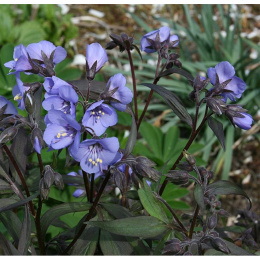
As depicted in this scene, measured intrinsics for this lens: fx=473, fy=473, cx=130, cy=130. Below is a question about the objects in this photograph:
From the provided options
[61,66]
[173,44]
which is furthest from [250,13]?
[173,44]

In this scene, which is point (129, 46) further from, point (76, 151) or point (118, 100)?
point (76, 151)

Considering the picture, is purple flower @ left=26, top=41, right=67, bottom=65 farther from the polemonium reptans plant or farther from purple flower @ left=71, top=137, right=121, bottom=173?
purple flower @ left=71, top=137, right=121, bottom=173

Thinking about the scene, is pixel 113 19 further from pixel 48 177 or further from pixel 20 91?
pixel 48 177

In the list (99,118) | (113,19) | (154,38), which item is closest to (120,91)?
(99,118)

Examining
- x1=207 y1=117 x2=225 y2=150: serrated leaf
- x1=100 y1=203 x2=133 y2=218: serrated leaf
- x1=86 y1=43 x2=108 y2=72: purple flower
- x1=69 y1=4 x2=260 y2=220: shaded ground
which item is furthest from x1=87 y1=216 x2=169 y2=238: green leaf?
x1=69 y1=4 x2=260 y2=220: shaded ground

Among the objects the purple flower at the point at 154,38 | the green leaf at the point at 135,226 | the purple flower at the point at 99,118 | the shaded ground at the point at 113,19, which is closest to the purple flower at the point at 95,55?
the purple flower at the point at 99,118
